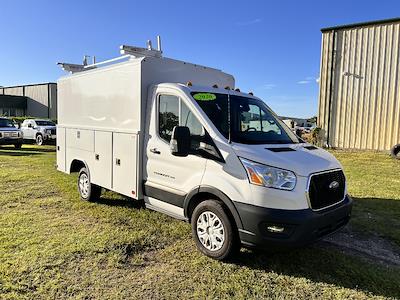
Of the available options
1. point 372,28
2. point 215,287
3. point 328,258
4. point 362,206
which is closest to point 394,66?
point 372,28

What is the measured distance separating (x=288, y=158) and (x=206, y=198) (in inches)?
48.8

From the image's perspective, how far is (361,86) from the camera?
52.0ft

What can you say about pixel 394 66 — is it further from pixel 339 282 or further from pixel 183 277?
pixel 183 277

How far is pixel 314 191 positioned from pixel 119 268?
2.53 meters

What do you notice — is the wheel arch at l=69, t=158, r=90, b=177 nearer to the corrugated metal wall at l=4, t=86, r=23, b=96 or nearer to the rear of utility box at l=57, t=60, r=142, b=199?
the rear of utility box at l=57, t=60, r=142, b=199

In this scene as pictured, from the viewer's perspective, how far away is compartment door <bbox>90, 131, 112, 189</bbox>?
6.18 meters

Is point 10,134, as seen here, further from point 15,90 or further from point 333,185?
point 15,90

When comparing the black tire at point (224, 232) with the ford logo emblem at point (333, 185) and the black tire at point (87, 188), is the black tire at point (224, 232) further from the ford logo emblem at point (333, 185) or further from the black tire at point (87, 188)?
the black tire at point (87, 188)

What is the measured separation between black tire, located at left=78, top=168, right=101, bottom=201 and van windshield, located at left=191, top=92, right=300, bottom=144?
11.0ft

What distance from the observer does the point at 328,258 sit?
4.52 metres

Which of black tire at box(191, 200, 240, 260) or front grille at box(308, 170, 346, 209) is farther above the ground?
front grille at box(308, 170, 346, 209)

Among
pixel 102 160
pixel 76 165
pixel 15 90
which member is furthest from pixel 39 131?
pixel 15 90

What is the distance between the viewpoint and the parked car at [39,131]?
21.3m

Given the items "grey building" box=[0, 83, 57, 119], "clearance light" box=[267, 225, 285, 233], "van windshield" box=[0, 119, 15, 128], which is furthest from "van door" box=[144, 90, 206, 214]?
"grey building" box=[0, 83, 57, 119]
